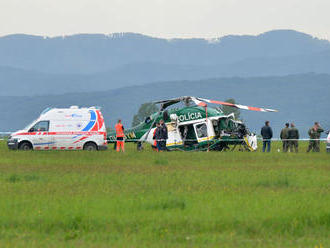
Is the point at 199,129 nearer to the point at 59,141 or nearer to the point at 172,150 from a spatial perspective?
the point at 172,150

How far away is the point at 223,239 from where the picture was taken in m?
9.00

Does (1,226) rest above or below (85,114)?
below

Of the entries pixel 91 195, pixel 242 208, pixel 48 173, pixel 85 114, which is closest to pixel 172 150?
pixel 85 114

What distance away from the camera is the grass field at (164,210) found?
9070 mm

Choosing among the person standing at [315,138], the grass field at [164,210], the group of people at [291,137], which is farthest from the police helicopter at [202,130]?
the grass field at [164,210]

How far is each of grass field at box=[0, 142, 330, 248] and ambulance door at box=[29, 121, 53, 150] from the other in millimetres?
15190

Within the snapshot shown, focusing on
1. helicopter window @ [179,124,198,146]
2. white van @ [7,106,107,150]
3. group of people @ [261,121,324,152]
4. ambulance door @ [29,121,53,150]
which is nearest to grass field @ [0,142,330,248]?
white van @ [7,106,107,150]

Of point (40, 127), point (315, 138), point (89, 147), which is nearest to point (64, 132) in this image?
point (40, 127)

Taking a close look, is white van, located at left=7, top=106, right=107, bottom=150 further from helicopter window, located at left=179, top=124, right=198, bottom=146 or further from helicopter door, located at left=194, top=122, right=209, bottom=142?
helicopter door, located at left=194, top=122, right=209, bottom=142

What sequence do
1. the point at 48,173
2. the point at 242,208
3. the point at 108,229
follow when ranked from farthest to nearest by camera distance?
the point at 48,173, the point at 242,208, the point at 108,229

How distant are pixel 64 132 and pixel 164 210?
77.5 ft

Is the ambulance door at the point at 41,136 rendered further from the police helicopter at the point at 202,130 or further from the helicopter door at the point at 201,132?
the helicopter door at the point at 201,132

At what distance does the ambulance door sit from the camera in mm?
34562

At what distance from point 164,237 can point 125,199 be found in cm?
364
